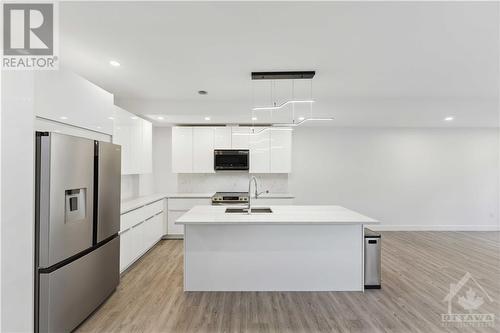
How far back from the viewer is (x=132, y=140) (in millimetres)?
4039

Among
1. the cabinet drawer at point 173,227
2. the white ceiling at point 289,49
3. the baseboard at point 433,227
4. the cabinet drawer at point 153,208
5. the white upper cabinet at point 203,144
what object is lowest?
the baseboard at point 433,227

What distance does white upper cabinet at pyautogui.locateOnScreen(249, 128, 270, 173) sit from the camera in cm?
536

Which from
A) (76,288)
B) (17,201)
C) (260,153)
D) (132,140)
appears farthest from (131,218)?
(260,153)

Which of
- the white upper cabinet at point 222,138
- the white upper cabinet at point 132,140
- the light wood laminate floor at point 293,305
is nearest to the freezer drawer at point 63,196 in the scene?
the light wood laminate floor at point 293,305

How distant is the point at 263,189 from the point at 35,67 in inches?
178

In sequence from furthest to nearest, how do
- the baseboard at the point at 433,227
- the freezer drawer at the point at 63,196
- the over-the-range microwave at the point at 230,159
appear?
1. the baseboard at the point at 433,227
2. the over-the-range microwave at the point at 230,159
3. the freezer drawer at the point at 63,196

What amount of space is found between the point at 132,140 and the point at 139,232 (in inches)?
58.5

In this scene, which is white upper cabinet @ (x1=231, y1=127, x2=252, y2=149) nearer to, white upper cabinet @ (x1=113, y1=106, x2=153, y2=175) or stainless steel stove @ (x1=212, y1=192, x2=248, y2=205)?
stainless steel stove @ (x1=212, y1=192, x2=248, y2=205)

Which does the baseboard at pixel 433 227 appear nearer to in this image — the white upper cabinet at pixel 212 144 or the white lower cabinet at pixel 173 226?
the white upper cabinet at pixel 212 144

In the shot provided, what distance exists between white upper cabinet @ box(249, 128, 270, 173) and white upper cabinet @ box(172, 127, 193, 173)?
1.33m

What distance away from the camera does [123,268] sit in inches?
132

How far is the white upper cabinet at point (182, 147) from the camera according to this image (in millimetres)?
5340

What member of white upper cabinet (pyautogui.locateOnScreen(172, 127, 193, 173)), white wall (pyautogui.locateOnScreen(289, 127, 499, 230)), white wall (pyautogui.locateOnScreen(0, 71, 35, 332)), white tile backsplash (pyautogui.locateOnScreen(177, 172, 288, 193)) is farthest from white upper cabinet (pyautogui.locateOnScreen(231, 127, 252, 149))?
white wall (pyautogui.locateOnScreen(0, 71, 35, 332))

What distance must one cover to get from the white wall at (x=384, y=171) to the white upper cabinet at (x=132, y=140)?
324 cm
